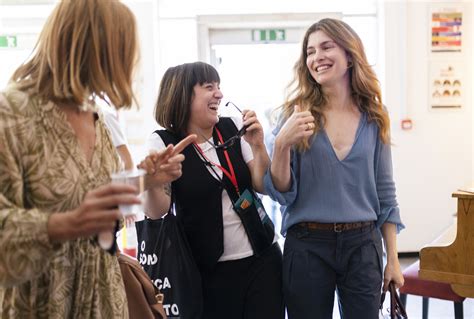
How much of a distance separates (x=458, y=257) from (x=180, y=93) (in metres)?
1.29

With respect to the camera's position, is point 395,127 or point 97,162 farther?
point 395,127

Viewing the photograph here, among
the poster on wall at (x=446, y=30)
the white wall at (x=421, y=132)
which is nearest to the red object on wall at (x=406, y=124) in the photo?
the white wall at (x=421, y=132)

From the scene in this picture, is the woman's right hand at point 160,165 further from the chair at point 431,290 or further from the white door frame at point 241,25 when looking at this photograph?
the white door frame at point 241,25

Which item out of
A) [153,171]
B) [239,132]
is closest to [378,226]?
[239,132]

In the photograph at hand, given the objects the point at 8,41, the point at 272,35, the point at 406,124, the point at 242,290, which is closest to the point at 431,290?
the point at 242,290

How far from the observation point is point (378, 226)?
5.40 ft

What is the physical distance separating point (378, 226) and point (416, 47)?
3.15 m

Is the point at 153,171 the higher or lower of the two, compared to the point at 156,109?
lower

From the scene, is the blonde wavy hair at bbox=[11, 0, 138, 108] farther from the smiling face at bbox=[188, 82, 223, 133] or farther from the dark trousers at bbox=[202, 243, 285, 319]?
the dark trousers at bbox=[202, 243, 285, 319]

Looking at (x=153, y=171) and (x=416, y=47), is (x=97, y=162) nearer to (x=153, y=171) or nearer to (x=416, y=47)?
(x=153, y=171)

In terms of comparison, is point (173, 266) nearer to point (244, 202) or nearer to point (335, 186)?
point (244, 202)

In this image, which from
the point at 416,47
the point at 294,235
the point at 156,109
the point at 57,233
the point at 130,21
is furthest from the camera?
the point at 416,47

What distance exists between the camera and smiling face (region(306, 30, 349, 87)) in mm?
1614

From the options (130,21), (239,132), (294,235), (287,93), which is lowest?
(294,235)
